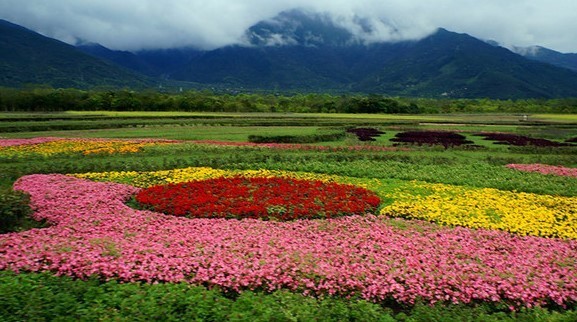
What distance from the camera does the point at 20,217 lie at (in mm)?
12109

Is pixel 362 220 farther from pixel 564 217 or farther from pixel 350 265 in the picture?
pixel 564 217

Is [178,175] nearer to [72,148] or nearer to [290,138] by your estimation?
[72,148]

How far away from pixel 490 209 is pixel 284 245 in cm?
824

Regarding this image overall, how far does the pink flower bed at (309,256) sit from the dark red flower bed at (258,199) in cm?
85

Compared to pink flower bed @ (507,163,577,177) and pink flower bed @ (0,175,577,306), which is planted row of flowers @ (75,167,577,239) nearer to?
pink flower bed @ (0,175,577,306)

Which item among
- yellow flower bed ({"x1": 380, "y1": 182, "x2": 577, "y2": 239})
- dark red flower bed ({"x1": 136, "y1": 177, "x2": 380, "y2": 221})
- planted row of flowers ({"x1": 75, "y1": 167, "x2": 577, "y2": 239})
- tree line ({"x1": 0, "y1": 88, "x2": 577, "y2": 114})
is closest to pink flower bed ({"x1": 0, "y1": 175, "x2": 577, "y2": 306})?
dark red flower bed ({"x1": 136, "y1": 177, "x2": 380, "y2": 221})

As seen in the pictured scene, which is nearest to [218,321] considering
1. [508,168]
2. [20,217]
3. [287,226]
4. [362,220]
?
[287,226]

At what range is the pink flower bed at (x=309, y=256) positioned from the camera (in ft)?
28.1

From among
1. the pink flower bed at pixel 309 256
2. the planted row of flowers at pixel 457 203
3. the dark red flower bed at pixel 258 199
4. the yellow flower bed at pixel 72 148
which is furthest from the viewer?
the yellow flower bed at pixel 72 148

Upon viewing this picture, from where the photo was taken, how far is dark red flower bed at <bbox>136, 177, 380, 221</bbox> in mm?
13461

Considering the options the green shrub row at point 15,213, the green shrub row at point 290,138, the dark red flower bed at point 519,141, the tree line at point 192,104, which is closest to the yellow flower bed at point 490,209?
the green shrub row at point 15,213

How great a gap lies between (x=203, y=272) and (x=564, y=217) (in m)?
12.0

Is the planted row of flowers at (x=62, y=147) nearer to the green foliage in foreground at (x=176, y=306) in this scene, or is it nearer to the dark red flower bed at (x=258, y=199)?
the dark red flower bed at (x=258, y=199)

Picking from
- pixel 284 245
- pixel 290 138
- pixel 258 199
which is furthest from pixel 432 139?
pixel 284 245
